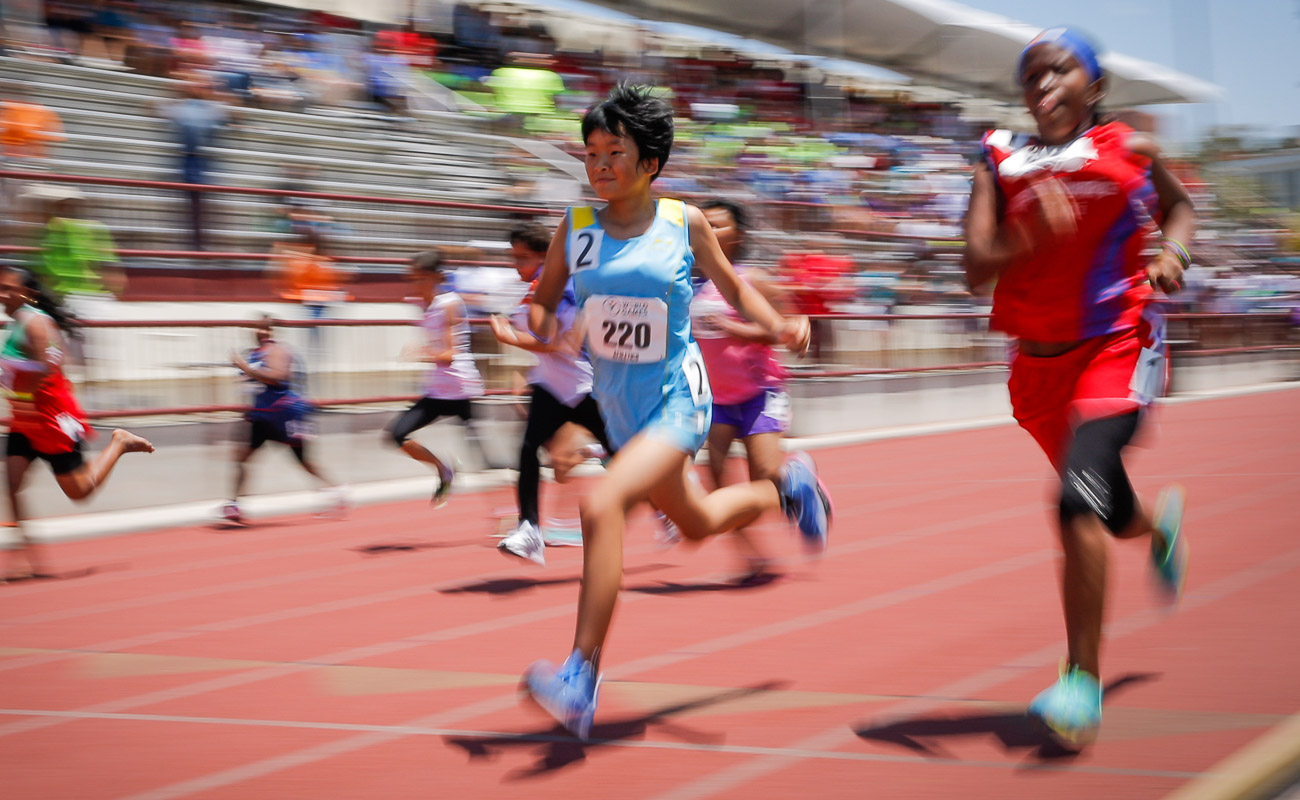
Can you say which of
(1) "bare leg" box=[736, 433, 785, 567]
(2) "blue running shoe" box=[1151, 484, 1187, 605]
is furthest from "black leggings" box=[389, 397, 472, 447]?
(2) "blue running shoe" box=[1151, 484, 1187, 605]

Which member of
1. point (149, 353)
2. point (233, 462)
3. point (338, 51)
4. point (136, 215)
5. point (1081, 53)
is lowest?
point (233, 462)

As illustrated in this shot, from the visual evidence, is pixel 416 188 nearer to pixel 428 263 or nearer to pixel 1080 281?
pixel 428 263

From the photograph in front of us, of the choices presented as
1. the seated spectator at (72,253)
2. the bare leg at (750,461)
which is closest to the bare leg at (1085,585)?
the bare leg at (750,461)

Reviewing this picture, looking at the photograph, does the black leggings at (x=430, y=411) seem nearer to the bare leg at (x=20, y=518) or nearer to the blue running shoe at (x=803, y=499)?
the bare leg at (x=20, y=518)

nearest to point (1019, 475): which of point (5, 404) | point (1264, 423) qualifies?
point (1264, 423)

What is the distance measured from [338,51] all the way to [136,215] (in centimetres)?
770

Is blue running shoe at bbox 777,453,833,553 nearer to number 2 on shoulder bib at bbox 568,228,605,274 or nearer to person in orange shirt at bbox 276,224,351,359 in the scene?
number 2 on shoulder bib at bbox 568,228,605,274

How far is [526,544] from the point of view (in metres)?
7.09

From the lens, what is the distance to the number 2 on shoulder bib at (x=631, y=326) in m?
4.36

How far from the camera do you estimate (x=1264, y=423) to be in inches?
626

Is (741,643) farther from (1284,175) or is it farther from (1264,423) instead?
(1284,175)

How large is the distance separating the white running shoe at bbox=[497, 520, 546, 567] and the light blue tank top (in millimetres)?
2603

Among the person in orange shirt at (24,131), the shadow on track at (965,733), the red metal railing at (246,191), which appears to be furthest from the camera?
the person in orange shirt at (24,131)

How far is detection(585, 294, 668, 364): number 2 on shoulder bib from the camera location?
172 inches
